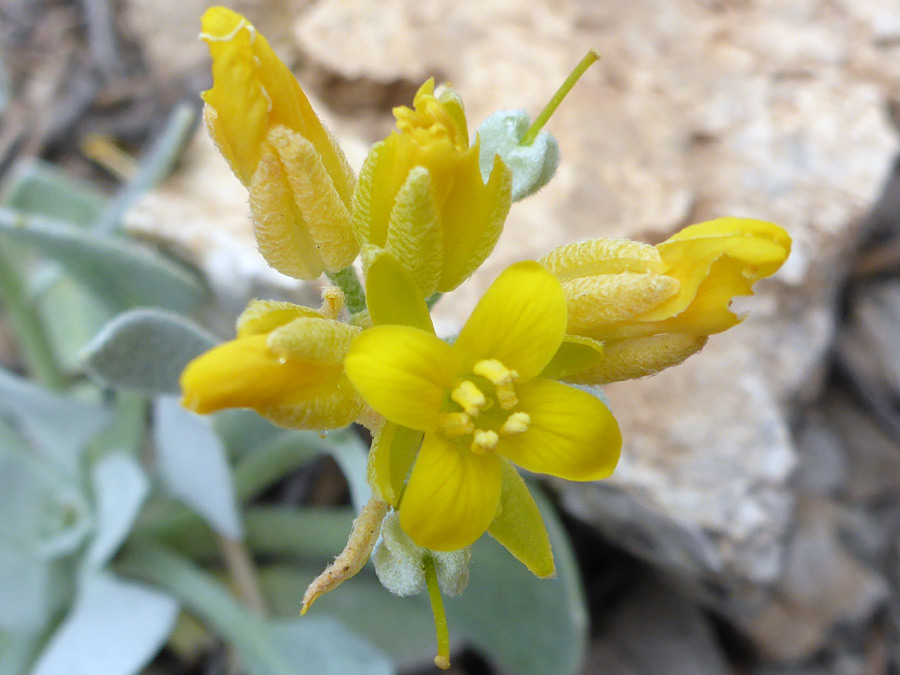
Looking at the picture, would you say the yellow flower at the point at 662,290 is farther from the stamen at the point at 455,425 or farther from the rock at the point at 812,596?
the rock at the point at 812,596

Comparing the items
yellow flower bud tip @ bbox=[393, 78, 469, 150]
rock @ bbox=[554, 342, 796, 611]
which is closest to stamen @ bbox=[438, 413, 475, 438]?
yellow flower bud tip @ bbox=[393, 78, 469, 150]

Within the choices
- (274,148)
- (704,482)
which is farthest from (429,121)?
(704,482)

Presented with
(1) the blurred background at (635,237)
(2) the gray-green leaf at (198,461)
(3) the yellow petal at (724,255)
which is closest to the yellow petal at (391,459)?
(3) the yellow petal at (724,255)

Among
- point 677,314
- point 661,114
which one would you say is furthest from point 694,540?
point 661,114

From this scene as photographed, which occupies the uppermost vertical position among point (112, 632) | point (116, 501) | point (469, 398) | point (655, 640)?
point (469, 398)

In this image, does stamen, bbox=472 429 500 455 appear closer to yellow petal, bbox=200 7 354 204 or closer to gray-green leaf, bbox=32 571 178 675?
yellow petal, bbox=200 7 354 204

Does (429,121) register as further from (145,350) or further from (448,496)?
(145,350)
